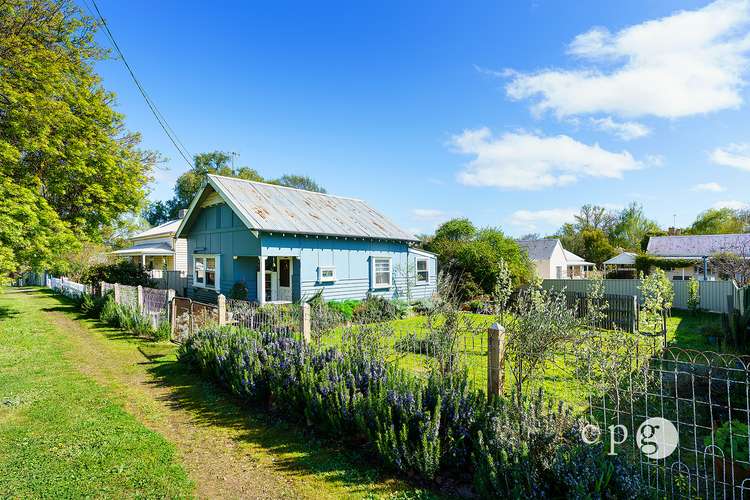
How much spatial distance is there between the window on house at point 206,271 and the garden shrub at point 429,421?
12.1 meters

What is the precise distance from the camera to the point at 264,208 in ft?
53.0

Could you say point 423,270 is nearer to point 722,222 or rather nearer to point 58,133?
point 58,133

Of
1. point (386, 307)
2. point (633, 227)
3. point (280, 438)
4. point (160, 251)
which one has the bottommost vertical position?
point (280, 438)

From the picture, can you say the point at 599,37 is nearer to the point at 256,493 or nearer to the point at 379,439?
the point at 379,439

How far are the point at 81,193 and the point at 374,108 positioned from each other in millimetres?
11745

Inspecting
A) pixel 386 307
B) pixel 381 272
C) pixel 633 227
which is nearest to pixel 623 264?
pixel 633 227

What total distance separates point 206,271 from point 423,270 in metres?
11.2

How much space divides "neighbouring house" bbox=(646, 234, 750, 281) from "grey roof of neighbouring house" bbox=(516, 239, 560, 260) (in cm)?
788

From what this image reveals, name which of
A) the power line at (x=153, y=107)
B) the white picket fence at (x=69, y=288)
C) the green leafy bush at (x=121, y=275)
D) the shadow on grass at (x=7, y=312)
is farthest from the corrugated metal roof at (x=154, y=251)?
the power line at (x=153, y=107)

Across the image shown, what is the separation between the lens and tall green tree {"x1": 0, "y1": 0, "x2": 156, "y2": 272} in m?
10.9

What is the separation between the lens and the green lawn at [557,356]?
16.8 ft

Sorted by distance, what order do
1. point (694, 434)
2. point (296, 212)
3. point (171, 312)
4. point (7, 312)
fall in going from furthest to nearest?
point (296, 212), point (7, 312), point (171, 312), point (694, 434)

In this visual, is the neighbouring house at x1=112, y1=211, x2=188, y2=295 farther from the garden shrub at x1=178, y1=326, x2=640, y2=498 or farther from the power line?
the garden shrub at x1=178, y1=326, x2=640, y2=498

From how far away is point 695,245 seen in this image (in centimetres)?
3178
